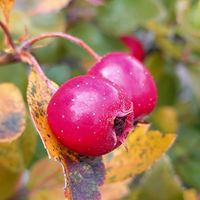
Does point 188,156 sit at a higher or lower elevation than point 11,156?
lower

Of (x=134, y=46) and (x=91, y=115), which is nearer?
(x=91, y=115)

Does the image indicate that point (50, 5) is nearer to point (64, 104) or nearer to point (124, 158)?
point (124, 158)

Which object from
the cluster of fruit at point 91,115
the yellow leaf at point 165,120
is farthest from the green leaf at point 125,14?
the cluster of fruit at point 91,115

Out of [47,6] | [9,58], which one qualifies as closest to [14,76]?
[47,6]

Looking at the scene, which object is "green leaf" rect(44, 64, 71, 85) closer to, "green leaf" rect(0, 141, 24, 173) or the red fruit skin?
the red fruit skin

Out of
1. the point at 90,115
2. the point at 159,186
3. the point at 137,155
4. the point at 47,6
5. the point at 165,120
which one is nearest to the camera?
the point at 90,115

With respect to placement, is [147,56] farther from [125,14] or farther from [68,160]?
[68,160]
